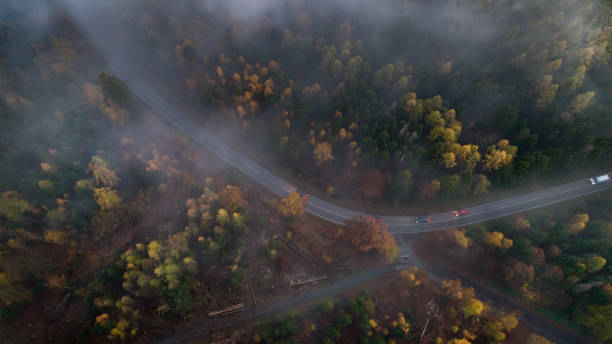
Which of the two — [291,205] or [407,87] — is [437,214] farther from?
[291,205]

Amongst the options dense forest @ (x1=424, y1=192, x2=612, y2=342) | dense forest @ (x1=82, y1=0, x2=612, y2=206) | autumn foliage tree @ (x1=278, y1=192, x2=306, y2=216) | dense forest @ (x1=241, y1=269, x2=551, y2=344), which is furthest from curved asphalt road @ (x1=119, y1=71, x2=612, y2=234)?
dense forest @ (x1=241, y1=269, x2=551, y2=344)

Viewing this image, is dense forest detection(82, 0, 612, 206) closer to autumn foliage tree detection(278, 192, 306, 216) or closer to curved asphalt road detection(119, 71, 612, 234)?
curved asphalt road detection(119, 71, 612, 234)

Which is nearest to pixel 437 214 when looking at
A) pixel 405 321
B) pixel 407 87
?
pixel 405 321

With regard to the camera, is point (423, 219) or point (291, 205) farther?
point (423, 219)

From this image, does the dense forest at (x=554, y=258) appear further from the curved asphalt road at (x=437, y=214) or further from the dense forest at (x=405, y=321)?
the dense forest at (x=405, y=321)

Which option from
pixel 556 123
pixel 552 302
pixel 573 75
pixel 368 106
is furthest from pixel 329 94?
pixel 552 302

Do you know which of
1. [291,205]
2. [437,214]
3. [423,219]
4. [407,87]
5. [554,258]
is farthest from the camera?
[407,87]

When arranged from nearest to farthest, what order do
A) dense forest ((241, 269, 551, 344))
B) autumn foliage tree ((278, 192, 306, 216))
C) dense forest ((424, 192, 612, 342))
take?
dense forest ((241, 269, 551, 344)), dense forest ((424, 192, 612, 342)), autumn foliage tree ((278, 192, 306, 216))

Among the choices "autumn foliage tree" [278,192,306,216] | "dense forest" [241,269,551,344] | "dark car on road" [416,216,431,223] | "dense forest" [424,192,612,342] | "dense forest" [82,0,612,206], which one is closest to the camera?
"dense forest" [241,269,551,344]
